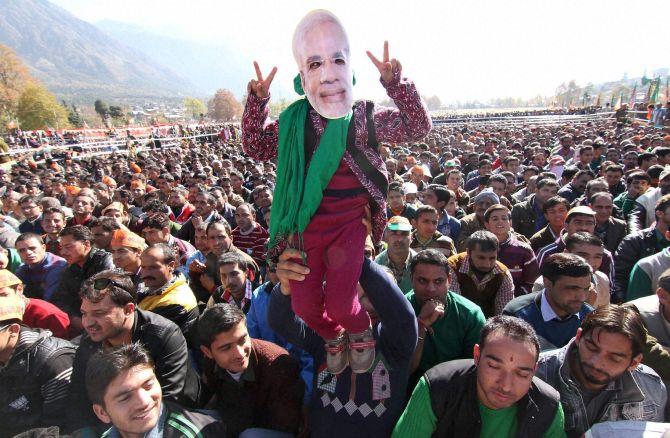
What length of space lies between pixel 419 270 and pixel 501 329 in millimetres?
860

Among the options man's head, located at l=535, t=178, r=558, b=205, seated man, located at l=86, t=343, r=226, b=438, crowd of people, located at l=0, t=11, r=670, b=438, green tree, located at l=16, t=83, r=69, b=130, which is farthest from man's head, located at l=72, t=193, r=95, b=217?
green tree, located at l=16, t=83, r=69, b=130

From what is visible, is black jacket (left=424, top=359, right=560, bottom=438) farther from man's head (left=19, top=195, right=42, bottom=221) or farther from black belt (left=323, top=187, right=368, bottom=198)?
man's head (left=19, top=195, right=42, bottom=221)

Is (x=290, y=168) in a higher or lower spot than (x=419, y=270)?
higher

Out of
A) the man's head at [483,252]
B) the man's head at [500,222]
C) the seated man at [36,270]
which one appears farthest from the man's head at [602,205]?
the seated man at [36,270]

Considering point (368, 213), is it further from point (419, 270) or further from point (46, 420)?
point (46, 420)

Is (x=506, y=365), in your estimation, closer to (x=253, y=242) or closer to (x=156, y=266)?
(x=156, y=266)

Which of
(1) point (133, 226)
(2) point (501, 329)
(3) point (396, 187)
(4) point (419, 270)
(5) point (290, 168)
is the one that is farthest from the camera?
(1) point (133, 226)

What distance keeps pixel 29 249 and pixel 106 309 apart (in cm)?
216

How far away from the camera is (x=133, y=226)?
5680 millimetres

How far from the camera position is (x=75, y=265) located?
3.85 m

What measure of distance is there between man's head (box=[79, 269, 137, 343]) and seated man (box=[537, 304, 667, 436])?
2.58m

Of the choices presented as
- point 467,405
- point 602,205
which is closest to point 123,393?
point 467,405

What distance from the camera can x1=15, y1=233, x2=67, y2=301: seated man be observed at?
3886mm

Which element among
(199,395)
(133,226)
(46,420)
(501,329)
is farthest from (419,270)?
(133,226)
